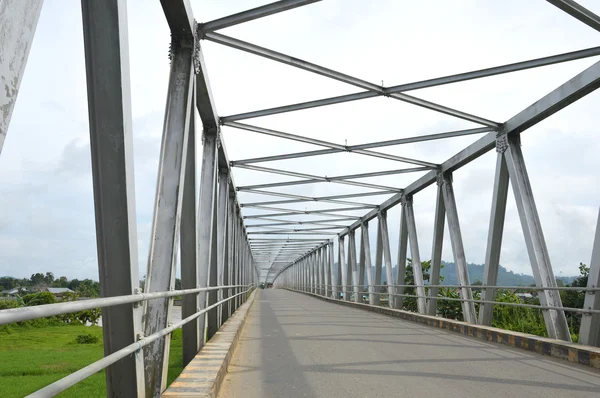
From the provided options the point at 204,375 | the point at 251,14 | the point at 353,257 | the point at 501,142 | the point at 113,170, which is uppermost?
the point at 251,14

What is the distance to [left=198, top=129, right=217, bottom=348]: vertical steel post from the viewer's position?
7.68 metres

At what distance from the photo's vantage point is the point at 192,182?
19.4 feet

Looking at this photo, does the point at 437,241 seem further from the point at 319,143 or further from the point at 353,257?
the point at 353,257

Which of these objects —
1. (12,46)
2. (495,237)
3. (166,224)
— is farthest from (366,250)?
(12,46)

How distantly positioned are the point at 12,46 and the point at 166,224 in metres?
2.84

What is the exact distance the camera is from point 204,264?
7.71 metres

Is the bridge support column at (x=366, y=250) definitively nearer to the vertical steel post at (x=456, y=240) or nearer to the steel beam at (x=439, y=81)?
the vertical steel post at (x=456, y=240)

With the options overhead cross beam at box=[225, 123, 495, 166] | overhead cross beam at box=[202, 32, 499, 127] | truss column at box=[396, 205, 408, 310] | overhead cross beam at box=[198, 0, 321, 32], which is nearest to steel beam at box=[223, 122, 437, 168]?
overhead cross beam at box=[225, 123, 495, 166]

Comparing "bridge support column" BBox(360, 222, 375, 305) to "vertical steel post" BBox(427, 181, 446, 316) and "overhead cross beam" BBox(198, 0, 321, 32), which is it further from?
"overhead cross beam" BBox(198, 0, 321, 32)

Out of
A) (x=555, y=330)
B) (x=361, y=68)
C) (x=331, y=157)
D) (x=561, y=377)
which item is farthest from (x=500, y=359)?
(x=331, y=157)

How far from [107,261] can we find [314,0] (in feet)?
14.0

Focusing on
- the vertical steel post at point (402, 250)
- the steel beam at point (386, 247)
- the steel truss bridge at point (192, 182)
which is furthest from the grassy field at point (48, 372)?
the steel beam at point (386, 247)

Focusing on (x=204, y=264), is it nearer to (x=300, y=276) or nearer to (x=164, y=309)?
(x=164, y=309)

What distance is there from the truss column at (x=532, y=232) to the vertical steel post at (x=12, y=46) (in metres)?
7.81
